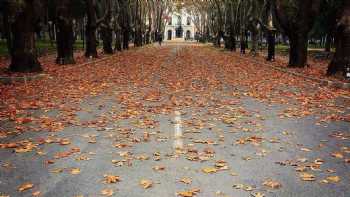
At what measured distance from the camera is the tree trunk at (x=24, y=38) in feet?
65.2

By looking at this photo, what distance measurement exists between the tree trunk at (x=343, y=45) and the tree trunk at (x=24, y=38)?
13576 mm

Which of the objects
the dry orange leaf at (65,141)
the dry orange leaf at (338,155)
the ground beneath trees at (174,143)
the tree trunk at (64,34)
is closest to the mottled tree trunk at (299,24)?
the ground beneath trees at (174,143)

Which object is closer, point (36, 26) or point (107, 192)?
point (107, 192)

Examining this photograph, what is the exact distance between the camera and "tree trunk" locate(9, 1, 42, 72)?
1988 cm

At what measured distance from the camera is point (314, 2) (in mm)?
23672

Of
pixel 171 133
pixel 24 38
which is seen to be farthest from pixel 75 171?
pixel 24 38

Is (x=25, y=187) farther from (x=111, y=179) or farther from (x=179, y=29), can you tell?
(x=179, y=29)

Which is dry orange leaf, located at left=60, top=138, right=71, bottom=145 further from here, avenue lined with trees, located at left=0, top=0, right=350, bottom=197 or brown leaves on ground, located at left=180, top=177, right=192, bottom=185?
brown leaves on ground, located at left=180, top=177, right=192, bottom=185

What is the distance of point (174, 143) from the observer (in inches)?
308

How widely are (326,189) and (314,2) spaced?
65.5 ft

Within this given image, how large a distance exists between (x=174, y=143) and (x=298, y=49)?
Result: 18.7m

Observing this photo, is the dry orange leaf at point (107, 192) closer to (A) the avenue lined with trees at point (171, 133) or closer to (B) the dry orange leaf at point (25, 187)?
(A) the avenue lined with trees at point (171, 133)

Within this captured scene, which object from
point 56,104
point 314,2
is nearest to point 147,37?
point 314,2

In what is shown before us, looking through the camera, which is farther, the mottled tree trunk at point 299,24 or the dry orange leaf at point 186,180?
the mottled tree trunk at point 299,24
